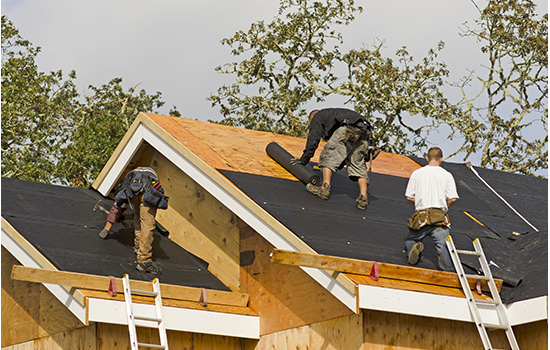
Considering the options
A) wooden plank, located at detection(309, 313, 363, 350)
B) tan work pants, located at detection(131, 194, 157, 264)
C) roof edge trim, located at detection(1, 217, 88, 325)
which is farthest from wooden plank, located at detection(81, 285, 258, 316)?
wooden plank, located at detection(309, 313, 363, 350)

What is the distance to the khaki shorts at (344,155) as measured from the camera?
28.9 feet

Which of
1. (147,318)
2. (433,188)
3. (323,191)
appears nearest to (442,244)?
(433,188)

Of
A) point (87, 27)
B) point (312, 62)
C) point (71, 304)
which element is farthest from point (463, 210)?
point (87, 27)

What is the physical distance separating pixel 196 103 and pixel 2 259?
2039 centimetres

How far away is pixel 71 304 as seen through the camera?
24.2 feet

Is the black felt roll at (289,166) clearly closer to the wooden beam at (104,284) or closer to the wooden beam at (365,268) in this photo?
the wooden beam at (104,284)

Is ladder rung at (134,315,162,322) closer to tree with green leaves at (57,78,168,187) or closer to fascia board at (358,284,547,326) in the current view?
fascia board at (358,284,547,326)

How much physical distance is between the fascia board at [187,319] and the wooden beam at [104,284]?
0.63 feet

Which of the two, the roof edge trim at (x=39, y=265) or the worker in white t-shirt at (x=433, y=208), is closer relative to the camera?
the worker in white t-shirt at (x=433, y=208)

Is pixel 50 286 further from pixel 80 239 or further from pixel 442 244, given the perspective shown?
pixel 442 244

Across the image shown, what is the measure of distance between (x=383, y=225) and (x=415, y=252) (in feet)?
3.94

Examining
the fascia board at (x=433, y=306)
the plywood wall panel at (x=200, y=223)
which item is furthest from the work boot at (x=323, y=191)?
the fascia board at (x=433, y=306)

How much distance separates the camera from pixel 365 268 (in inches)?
266

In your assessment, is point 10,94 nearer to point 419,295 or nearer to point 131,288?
point 131,288
